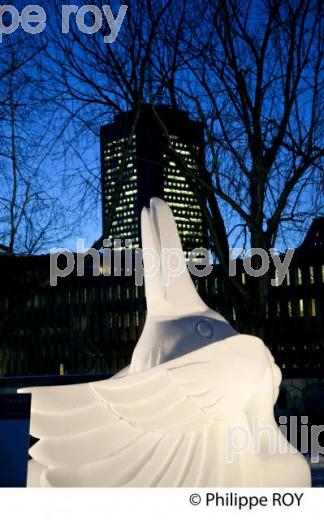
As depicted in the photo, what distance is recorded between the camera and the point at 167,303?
14.7 ft

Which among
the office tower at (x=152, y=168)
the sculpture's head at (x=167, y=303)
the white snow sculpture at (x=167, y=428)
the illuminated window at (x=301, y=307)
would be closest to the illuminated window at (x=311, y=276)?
the illuminated window at (x=301, y=307)

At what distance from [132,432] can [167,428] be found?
25 centimetres

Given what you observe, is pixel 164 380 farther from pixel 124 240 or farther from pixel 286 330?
pixel 286 330

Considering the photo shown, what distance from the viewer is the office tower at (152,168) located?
8180mm

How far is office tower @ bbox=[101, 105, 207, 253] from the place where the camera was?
26.8 feet

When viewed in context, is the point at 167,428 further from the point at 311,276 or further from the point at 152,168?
the point at 311,276

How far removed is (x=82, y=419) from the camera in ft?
13.9

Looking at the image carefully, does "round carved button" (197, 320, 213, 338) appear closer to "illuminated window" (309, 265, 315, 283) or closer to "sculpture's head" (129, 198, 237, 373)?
"sculpture's head" (129, 198, 237, 373)

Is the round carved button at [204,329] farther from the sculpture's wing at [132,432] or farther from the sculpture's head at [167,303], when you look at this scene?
the sculpture's wing at [132,432]

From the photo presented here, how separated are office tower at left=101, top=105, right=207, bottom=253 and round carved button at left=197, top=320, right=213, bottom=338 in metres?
3.87

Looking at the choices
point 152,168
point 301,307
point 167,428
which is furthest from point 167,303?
point 301,307

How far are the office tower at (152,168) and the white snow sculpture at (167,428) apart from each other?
412cm

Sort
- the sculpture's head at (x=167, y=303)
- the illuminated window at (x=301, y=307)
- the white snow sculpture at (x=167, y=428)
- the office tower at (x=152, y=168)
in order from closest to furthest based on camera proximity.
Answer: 1. the white snow sculpture at (x=167, y=428)
2. the sculpture's head at (x=167, y=303)
3. the office tower at (x=152, y=168)
4. the illuminated window at (x=301, y=307)

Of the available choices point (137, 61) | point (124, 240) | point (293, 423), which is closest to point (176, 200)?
point (124, 240)
